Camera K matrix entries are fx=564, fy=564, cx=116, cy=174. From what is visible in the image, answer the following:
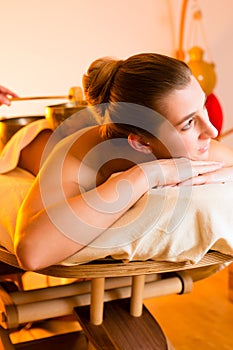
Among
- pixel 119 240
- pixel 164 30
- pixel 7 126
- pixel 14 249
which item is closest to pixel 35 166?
pixel 7 126

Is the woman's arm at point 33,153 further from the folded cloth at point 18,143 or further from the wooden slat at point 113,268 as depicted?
the wooden slat at point 113,268

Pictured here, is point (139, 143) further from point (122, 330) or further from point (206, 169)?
point (122, 330)

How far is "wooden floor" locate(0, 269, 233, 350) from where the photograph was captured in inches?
66.9

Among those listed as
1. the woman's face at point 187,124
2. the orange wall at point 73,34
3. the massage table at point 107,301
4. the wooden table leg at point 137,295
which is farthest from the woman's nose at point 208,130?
the orange wall at point 73,34

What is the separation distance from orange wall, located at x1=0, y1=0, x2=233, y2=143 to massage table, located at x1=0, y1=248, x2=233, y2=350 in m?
1.18

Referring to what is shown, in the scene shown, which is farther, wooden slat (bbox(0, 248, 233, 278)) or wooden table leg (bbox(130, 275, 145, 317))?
wooden table leg (bbox(130, 275, 145, 317))

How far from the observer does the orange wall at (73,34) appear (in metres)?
2.37

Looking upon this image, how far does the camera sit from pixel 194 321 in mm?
1842

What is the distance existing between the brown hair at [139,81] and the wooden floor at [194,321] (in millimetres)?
850

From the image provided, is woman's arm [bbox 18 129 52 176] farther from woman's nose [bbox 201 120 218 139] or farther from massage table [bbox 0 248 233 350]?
woman's nose [bbox 201 120 218 139]

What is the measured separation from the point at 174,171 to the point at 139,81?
7.2 inches

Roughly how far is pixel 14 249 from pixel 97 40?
1.70 metres

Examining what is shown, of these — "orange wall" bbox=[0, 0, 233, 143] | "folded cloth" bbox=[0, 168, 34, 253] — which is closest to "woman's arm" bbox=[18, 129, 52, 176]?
"folded cloth" bbox=[0, 168, 34, 253]

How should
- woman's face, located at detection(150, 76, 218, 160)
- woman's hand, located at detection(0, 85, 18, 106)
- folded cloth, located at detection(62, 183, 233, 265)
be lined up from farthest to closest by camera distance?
woman's hand, located at detection(0, 85, 18, 106)
woman's face, located at detection(150, 76, 218, 160)
folded cloth, located at detection(62, 183, 233, 265)
